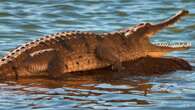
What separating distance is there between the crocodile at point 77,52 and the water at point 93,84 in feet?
0.63

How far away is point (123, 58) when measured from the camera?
8141mm

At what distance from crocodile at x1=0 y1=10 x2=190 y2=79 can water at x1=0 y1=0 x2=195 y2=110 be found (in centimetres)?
19

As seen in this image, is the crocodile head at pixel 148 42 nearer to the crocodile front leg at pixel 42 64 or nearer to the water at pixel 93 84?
the water at pixel 93 84

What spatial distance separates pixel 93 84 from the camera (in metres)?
7.18

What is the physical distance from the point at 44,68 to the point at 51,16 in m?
5.64

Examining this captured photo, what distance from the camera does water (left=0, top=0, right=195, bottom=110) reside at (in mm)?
6117

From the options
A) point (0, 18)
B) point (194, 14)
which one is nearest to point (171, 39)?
point (194, 14)

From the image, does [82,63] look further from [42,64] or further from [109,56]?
[42,64]

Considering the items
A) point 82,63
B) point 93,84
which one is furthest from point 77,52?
point 93,84

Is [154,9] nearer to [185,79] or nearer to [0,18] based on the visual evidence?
[0,18]

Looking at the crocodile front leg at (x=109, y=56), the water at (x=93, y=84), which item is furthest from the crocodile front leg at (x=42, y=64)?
the crocodile front leg at (x=109, y=56)

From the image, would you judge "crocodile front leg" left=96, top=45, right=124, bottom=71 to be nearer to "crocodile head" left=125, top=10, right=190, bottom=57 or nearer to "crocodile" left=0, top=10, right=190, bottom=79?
"crocodile" left=0, top=10, right=190, bottom=79

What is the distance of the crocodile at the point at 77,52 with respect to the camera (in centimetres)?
729

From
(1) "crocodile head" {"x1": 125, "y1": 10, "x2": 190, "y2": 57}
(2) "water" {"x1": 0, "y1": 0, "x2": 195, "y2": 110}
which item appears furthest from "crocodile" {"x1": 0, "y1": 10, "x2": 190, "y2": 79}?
(2) "water" {"x1": 0, "y1": 0, "x2": 195, "y2": 110}
